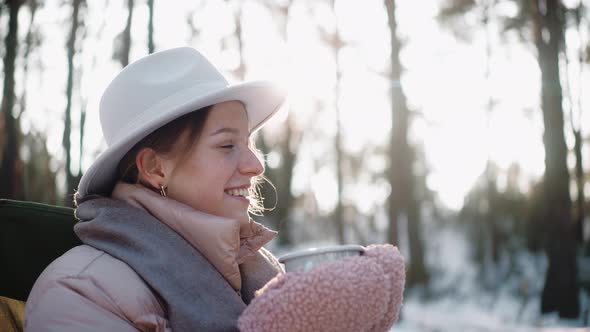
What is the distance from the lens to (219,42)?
14328 mm

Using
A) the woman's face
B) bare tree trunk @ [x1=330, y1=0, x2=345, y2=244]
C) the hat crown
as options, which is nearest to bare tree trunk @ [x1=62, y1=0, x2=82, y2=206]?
bare tree trunk @ [x1=330, y1=0, x2=345, y2=244]

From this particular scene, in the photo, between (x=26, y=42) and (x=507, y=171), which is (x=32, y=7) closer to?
(x=26, y=42)

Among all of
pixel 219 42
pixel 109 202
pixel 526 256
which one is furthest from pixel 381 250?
pixel 526 256

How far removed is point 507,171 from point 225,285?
19947 mm

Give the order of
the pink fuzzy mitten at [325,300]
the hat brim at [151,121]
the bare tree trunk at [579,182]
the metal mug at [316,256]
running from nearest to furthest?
the pink fuzzy mitten at [325,300] < the metal mug at [316,256] < the hat brim at [151,121] < the bare tree trunk at [579,182]

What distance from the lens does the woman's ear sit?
190 cm

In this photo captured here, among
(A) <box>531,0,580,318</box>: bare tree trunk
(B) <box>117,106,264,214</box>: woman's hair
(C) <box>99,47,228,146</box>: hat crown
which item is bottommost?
(A) <box>531,0,580,318</box>: bare tree trunk

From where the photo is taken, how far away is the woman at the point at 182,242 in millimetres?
1458

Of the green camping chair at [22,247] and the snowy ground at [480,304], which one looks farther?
the snowy ground at [480,304]

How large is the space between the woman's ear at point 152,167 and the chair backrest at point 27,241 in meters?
0.46

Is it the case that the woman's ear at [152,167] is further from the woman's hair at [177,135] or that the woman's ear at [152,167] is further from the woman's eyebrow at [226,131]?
the woman's eyebrow at [226,131]

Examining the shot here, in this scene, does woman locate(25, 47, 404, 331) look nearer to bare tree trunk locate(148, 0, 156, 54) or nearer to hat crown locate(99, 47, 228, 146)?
hat crown locate(99, 47, 228, 146)

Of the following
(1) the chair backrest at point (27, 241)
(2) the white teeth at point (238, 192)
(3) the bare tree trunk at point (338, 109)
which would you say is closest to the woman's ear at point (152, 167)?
(2) the white teeth at point (238, 192)

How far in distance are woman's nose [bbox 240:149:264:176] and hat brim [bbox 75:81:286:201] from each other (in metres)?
0.21
